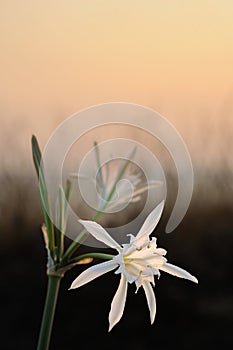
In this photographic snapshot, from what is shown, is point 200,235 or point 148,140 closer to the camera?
point 148,140

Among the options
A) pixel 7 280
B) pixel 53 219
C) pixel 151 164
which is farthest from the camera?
pixel 7 280

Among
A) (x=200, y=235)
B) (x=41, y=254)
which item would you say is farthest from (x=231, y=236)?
(x=41, y=254)

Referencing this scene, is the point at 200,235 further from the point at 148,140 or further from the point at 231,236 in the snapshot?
the point at 148,140

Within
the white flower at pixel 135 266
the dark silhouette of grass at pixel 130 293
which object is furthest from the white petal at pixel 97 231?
the dark silhouette of grass at pixel 130 293

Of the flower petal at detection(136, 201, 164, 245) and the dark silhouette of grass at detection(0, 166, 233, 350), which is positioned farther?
the dark silhouette of grass at detection(0, 166, 233, 350)

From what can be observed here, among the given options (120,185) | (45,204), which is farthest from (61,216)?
(120,185)

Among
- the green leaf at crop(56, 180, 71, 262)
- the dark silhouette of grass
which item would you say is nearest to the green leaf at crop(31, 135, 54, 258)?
the green leaf at crop(56, 180, 71, 262)

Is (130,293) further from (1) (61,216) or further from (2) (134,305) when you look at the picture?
(1) (61,216)

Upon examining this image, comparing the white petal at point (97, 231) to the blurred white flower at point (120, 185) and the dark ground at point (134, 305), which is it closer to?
the blurred white flower at point (120, 185)

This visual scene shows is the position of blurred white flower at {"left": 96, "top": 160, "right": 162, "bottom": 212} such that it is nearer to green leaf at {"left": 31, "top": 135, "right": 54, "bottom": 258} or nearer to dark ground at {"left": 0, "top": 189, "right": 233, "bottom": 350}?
green leaf at {"left": 31, "top": 135, "right": 54, "bottom": 258}
